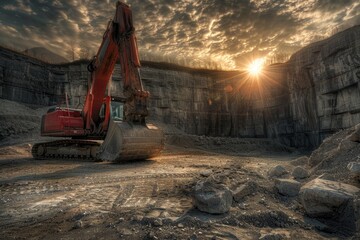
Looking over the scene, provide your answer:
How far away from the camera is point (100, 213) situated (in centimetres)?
270

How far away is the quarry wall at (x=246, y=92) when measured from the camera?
55.9ft

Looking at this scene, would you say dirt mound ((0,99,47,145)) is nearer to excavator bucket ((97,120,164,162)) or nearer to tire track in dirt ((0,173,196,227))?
excavator bucket ((97,120,164,162))

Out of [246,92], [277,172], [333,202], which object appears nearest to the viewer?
[333,202]

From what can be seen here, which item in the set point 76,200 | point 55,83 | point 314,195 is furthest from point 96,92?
point 55,83

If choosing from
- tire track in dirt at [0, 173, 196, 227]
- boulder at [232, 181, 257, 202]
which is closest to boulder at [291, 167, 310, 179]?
boulder at [232, 181, 257, 202]

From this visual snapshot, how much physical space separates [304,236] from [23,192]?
415 centimetres

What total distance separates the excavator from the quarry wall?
1533 centimetres

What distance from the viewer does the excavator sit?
709cm

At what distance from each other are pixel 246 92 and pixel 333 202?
26614mm

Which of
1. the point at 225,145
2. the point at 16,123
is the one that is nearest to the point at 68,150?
the point at 16,123

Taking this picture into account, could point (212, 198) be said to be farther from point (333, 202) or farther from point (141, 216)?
point (333, 202)

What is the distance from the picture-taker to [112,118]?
8.89m

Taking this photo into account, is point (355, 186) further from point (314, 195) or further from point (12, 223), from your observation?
point (12, 223)

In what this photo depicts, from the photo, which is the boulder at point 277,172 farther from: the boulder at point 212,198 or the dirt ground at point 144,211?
the boulder at point 212,198
